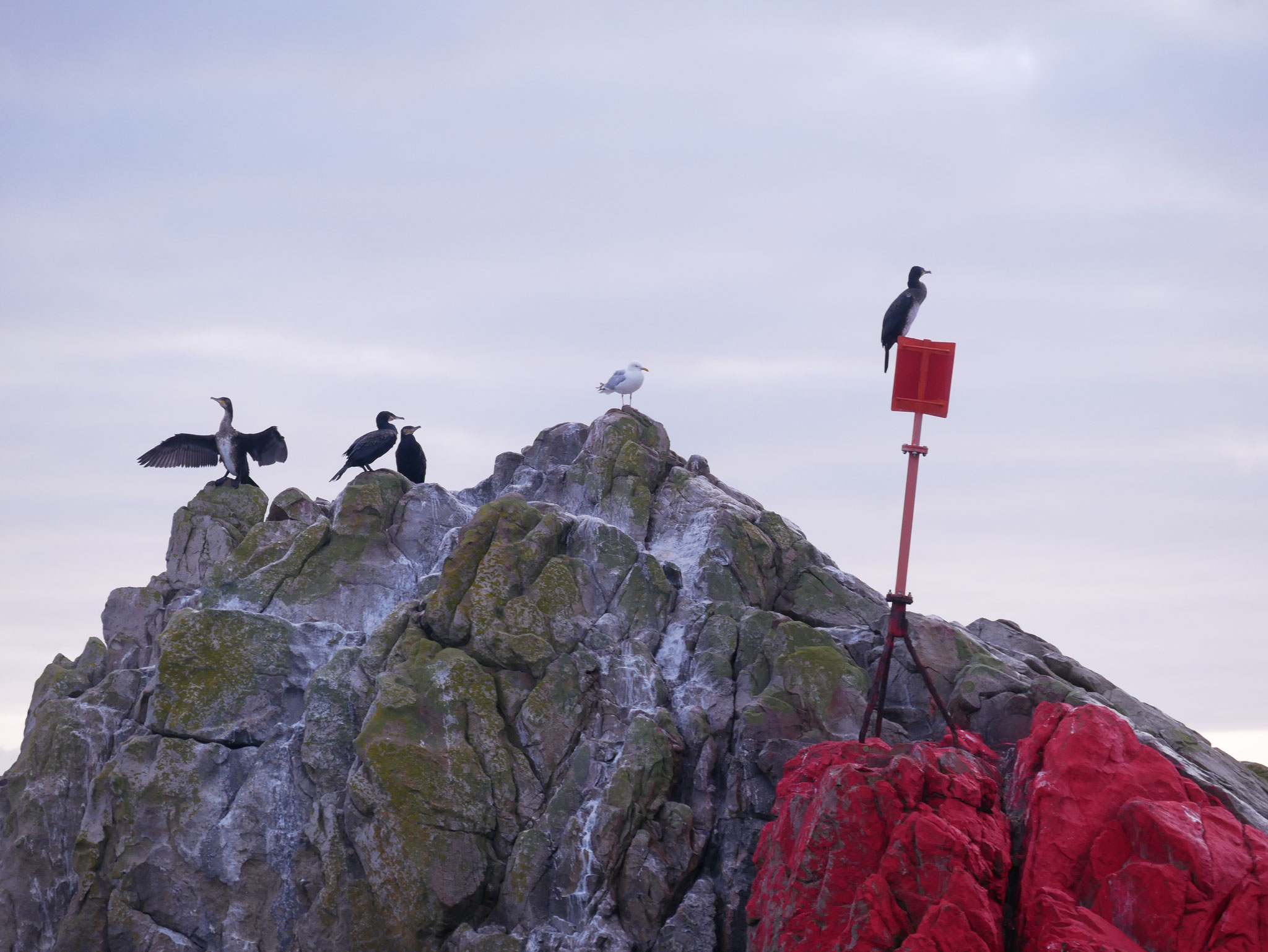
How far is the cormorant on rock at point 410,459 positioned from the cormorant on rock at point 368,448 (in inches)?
17.4

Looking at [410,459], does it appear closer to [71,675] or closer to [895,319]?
[71,675]

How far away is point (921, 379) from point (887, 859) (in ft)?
26.7

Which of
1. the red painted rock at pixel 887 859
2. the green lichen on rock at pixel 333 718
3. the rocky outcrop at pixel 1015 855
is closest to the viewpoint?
the rocky outcrop at pixel 1015 855

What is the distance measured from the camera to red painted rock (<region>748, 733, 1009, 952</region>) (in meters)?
18.3

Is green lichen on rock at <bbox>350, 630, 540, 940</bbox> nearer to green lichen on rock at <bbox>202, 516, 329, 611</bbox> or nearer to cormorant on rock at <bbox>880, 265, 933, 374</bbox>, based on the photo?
green lichen on rock at <bbox>202, 516, 329, 611</bbox>

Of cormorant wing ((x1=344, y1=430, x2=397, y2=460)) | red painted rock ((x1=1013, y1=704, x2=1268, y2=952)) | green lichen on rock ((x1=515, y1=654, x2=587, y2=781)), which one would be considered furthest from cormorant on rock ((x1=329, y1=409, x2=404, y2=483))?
red painted rock ((x1=1013, y1=704, x2=1268, y2=952))

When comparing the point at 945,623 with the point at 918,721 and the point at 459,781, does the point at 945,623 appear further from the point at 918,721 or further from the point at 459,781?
the point at 459,781

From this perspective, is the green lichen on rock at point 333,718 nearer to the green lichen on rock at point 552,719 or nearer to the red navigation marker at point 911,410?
the green lichen on rock at point 552,719

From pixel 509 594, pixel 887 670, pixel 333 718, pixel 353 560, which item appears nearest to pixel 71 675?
pixel 353 560

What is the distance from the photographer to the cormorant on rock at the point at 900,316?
25.5m

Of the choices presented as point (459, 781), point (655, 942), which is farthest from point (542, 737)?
point (655, 942)

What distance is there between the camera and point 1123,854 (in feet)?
61.6

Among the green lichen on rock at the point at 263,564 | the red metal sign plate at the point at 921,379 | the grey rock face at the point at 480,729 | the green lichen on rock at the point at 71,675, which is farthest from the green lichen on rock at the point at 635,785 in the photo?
the green lichen on rock at the point at 71,675

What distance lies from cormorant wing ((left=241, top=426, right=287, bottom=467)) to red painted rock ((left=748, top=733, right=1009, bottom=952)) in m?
19.0
